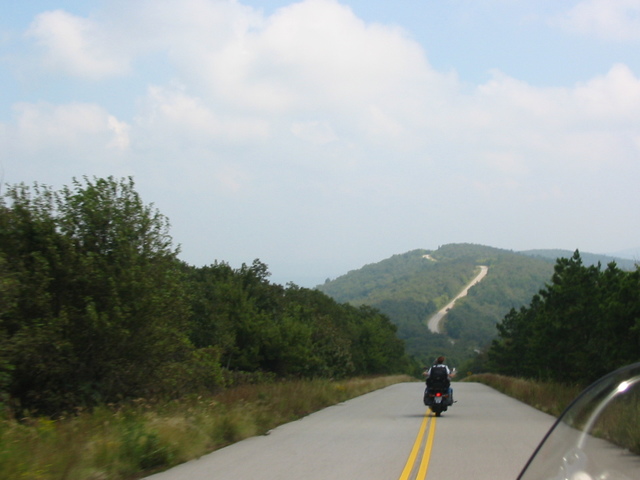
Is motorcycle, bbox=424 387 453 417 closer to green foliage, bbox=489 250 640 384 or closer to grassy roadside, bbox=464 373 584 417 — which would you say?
grassy roadside, bbox=464 373 584 417

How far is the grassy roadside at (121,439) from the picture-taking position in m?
8.07

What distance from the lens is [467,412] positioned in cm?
2161

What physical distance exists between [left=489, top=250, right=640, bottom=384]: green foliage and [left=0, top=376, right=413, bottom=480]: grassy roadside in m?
19.9

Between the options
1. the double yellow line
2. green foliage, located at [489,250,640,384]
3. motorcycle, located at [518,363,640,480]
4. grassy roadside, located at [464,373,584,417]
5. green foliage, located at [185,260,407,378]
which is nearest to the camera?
motorcycle, located at [518,363,640,480]

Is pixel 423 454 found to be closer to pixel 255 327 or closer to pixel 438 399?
pixel 438 399

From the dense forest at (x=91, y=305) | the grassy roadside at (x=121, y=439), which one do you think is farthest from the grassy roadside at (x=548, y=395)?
the dense forest at (x=91, y=305)

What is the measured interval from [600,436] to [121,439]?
8281 mm

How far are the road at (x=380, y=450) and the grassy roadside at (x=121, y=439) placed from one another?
0.42 m

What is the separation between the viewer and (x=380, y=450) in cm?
1191

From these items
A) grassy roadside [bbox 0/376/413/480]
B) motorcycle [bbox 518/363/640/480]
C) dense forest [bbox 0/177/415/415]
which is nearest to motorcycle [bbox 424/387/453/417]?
grassy roadside [bbox 0/376/413/480]

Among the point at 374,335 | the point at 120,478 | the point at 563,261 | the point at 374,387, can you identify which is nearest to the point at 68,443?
the point at 120,478

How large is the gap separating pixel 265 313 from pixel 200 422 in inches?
1924

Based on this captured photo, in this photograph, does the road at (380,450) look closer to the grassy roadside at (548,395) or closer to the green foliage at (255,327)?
the grassy roadside at (548,395)

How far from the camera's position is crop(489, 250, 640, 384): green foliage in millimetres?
30250
